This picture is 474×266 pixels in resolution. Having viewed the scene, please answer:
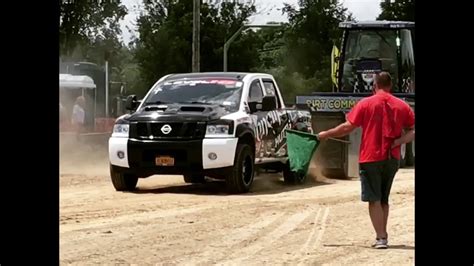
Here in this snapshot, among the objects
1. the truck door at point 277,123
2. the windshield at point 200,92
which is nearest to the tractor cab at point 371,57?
the truck door at point 277,123

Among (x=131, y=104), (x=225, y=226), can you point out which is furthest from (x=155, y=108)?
(x=225, y=226)

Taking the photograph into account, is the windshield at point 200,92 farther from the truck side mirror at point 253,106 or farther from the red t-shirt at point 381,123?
the red t-shirt at point 381,123

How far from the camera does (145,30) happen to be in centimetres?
3953

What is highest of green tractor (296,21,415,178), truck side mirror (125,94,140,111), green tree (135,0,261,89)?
green tree (135,0,261,89)

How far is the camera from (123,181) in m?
12.9

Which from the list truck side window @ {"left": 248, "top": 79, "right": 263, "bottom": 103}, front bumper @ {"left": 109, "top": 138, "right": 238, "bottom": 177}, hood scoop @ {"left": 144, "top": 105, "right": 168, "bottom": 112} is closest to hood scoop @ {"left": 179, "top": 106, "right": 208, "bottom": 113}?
hood scoop @ {"left": 144, "top": 105, "right": 168, "bottom": 112}

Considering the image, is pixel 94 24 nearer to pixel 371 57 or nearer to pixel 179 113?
pixel 371 57

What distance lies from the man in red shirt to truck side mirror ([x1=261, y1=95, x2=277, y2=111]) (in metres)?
5.81

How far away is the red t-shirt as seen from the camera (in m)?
7.71

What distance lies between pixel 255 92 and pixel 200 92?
3.57 feet

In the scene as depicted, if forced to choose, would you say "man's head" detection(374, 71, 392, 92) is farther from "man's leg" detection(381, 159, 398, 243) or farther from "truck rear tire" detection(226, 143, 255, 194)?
"truck rear tire" detection(226, 143, 255, 194)

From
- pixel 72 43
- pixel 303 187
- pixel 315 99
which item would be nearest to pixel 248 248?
pixel 303 187
